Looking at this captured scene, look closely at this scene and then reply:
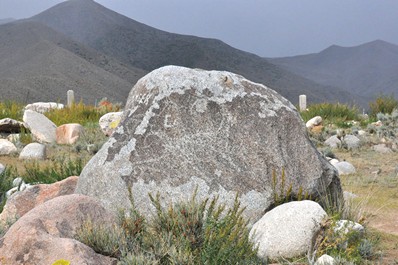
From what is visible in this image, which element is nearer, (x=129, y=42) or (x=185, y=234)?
(x=185, y=234)

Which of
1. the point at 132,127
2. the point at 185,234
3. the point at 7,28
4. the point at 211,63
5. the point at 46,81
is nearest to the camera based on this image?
the point at 185,234

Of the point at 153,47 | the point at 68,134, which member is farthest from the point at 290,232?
the point at 153,47

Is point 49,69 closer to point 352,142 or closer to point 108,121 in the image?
point 108,121

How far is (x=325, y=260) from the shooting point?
457 cm

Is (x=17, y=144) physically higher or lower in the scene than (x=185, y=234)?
lower

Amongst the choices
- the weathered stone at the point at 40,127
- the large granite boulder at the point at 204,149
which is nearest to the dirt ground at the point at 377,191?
the large granite boulder at the point at 204,149

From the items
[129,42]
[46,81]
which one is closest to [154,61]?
[129,42]

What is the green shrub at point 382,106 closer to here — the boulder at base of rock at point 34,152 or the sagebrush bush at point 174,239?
the boulder at base of rock at point 34,152

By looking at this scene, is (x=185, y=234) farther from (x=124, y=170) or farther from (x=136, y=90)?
(x=136, y=90)

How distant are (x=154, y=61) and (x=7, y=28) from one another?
1906cm

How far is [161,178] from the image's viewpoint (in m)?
5.57

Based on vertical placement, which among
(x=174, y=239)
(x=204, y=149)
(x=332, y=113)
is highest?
(x=204, y=149)

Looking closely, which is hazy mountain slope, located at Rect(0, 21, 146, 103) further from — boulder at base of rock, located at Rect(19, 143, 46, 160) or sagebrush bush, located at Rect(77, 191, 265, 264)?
sagebrush bush, located at Rect(77, 191, 265, 264)

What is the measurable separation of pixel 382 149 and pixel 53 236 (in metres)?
10.6
